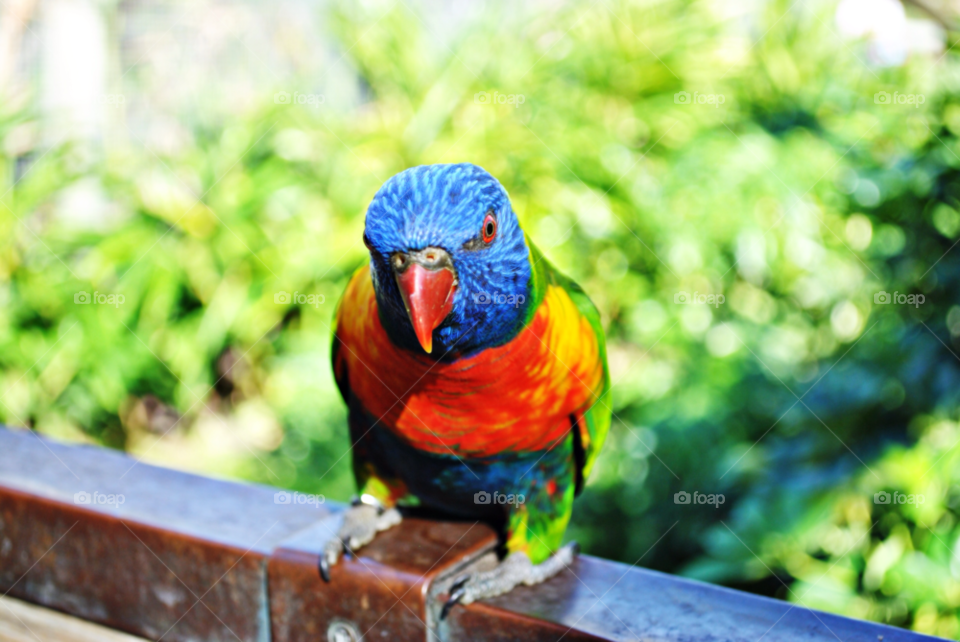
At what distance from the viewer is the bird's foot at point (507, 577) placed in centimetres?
102

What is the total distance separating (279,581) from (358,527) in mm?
174

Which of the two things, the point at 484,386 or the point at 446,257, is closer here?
the point at 446,257

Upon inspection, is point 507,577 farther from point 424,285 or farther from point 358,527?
point 424,285

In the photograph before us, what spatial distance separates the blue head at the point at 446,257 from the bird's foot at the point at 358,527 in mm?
311

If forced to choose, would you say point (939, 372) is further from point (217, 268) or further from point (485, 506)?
point (217, 268)

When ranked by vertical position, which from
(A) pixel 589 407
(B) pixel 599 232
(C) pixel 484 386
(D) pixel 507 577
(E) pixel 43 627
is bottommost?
(B) pixel 599 232

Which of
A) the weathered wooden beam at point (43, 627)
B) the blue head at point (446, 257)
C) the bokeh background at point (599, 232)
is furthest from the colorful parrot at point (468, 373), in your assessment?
the bokeh background at point (599, 232)

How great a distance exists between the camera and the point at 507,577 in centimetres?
111

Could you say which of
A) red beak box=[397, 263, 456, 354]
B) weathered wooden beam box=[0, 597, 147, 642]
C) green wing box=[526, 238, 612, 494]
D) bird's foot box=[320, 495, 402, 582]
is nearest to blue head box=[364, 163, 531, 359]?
red beak box=[397, 263, 456, 354]

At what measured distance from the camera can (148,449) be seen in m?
A: 3.21

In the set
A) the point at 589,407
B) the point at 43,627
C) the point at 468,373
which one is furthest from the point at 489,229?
the point at 43,627

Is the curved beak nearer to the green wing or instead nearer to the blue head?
the blue head

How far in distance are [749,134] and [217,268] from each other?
2.49 m

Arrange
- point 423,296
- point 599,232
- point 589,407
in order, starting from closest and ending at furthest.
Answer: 1. point 423,296
2. point 589,407
3. point 599,232
